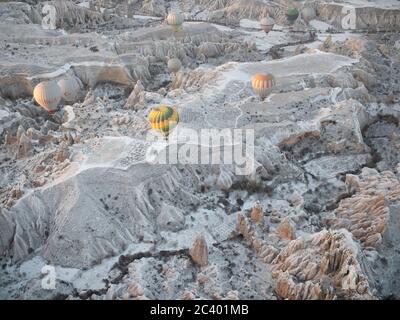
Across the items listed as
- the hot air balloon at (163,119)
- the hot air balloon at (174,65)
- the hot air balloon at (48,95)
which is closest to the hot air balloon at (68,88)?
the hot air balloon at (48,95)

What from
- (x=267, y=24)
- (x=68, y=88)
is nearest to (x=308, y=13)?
(x=267, y=24)

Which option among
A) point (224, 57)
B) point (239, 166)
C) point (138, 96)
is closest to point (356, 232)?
point (239, 166)

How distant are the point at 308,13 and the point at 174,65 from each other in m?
26.7

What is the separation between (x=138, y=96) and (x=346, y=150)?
20.3m

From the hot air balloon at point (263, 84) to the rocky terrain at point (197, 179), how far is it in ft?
3.55

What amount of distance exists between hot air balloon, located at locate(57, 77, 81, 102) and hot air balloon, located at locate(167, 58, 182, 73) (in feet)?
38.5

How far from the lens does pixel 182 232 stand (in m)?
33.7

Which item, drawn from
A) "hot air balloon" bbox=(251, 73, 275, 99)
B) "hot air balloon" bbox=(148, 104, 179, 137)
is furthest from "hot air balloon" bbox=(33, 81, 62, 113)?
"hot air balloon" bbox=(251, 73, 275, 99)

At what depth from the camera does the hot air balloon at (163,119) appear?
37.4 meters

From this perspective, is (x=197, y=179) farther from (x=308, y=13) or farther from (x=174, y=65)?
(x=308, y=13)

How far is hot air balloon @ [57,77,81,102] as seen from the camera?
50.3 m

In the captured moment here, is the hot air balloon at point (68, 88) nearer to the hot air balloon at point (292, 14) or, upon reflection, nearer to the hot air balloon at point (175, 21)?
the hot air balloon at point (175, 21)

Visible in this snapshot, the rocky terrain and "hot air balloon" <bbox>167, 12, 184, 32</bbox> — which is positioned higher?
"hot air balloon" <bbox>167, 12, 184, 32</bbox>

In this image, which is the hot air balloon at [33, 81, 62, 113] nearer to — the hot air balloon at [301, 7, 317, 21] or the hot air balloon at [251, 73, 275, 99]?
the hot air balloon at [251, 73, 275, 99]
